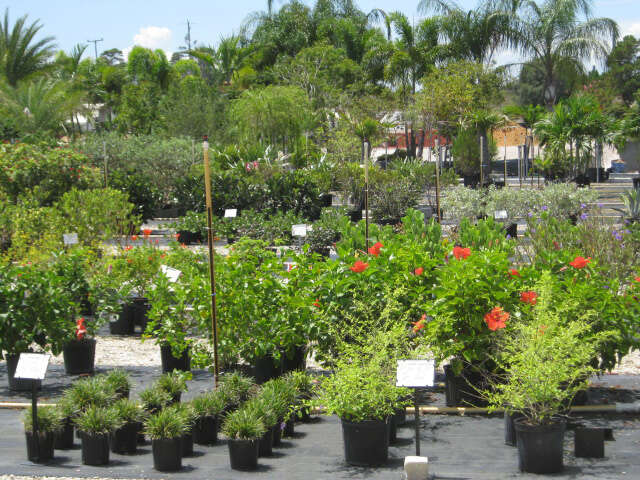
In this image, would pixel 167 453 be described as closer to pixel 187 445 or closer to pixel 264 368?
pixel 187 445

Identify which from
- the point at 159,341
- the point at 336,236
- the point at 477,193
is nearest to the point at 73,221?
the point at 336,236

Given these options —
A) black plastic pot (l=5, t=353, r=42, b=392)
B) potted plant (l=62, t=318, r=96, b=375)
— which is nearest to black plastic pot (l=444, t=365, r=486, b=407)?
potted plant (l=62, t=318, r=96, b=375)

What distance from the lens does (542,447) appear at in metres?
4.69

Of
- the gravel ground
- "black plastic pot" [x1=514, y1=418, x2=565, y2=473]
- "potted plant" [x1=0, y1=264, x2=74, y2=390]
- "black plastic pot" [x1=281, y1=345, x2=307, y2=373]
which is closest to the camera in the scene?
"black plastic pot" [x1=514, y1=418, x2=565, y2=473]

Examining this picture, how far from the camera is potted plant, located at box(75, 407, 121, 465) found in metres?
5.00

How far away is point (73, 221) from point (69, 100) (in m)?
18.3

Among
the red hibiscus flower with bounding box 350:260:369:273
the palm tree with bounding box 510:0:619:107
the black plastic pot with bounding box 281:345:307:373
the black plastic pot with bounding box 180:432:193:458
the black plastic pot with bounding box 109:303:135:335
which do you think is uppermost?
the palm tree with bounding box 510:0:619:107

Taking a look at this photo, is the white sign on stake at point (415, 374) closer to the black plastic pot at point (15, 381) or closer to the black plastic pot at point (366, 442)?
the black plastic pot at point (366, 442)

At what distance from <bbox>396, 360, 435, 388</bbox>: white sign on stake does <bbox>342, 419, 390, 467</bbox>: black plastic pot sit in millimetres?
456

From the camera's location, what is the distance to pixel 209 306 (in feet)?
21.3

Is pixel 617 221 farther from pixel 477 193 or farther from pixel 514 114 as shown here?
pixel 514 114

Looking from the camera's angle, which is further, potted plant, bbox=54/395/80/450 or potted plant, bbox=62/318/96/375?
potted plant, bbox=62/318/96/375

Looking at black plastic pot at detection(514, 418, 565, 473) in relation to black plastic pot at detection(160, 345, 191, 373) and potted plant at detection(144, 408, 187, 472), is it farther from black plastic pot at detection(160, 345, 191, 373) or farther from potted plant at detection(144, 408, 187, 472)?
black plastic pot at detection(160, 345, 191, 373)

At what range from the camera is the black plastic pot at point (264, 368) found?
21.7ft
